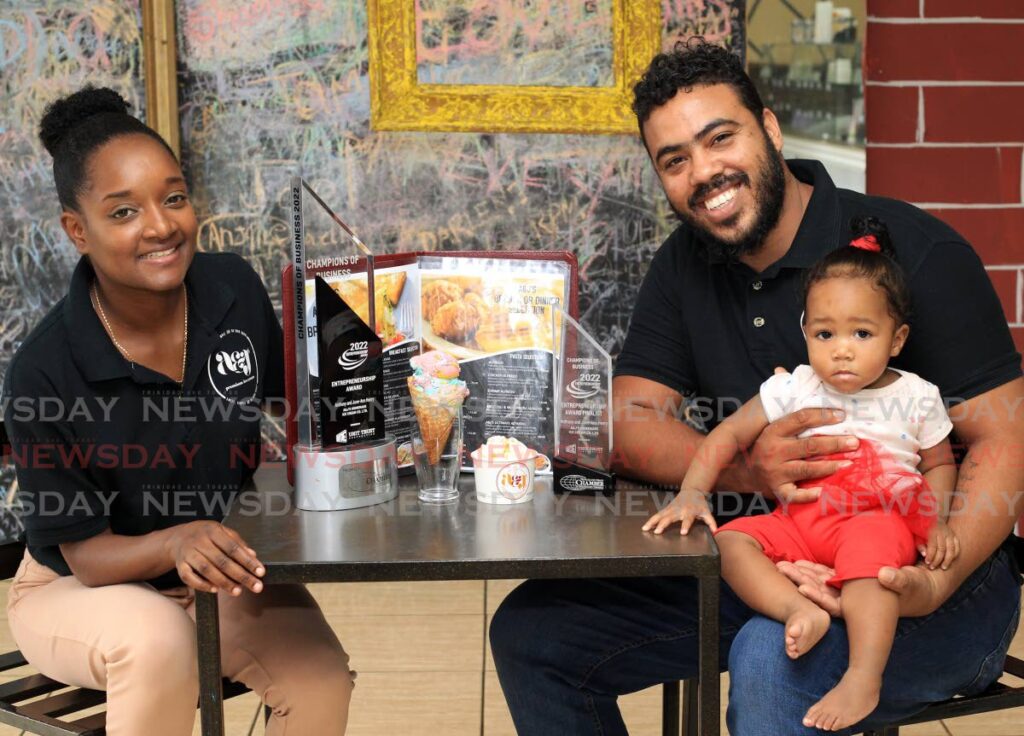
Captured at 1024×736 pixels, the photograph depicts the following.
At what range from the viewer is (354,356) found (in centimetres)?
174

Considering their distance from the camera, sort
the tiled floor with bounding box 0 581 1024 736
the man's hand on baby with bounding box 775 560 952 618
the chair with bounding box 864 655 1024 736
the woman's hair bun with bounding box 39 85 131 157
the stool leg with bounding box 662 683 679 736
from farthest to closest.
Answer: the tiled floor with bounding box 0 581 1024 736 → the stool leg with bounding box 662 683 679 736 → the woman's hair bun with bounding box 39 85 131 157 → the chair with bounding box 864 655 1024 736 → the man's hand on baby with bounding box 775 560 952 618

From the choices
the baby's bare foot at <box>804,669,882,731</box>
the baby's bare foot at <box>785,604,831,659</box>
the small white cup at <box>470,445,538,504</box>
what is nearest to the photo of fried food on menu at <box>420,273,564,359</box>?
the small white cup at <box>470,445,538,504</box>

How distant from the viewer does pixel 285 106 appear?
3.47 m

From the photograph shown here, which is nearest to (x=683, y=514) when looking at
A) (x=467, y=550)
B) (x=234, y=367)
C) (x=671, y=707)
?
(x=467, y=550)

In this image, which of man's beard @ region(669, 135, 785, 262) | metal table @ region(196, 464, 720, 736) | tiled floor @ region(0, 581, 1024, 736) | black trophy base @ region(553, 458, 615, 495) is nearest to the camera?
metal table @ region(196, 464, 720, 736)

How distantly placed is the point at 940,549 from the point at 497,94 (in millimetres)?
2228

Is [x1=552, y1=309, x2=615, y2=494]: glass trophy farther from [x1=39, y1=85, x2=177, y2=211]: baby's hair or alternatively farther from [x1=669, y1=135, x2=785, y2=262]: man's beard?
[x1=39, y1=85, x2=177, y2=211]: baby's hair

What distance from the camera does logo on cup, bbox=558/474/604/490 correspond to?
1794 millimetres

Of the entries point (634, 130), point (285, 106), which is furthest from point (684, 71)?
point (285, 106)

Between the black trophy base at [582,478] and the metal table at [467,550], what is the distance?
7cm

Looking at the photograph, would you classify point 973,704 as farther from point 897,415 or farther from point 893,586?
point 897,415

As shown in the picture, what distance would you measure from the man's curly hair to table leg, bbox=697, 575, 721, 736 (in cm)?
93

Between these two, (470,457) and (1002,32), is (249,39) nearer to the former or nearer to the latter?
(470,457)

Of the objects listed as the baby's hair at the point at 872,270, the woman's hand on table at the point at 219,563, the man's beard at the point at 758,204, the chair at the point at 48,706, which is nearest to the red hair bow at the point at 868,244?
the baby's hair at the point at 872,270
